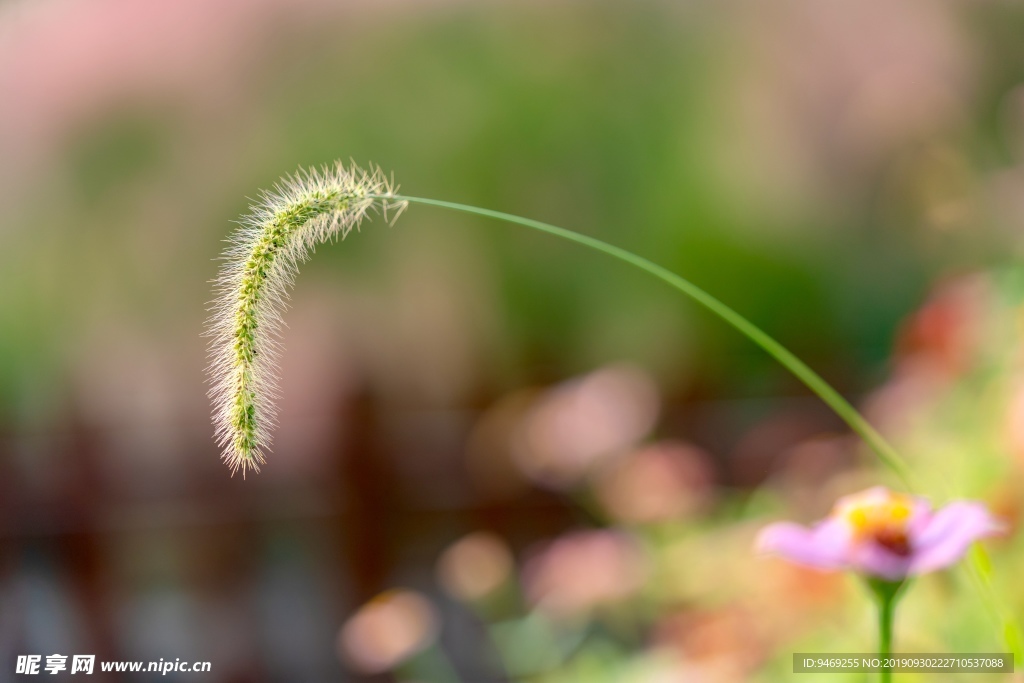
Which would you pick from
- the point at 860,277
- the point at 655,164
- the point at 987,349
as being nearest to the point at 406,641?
the point at 987,349

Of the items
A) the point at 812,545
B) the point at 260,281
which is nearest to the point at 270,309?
the point at 260,281

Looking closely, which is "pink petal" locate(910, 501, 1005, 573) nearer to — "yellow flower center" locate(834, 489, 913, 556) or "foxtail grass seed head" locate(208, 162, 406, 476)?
"yellow flower center" locate(834, 489, 913, 556)

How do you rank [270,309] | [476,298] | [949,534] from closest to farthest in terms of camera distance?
[949,534]
[270,309]
[476,298]

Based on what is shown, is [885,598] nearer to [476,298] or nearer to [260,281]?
[260,281]

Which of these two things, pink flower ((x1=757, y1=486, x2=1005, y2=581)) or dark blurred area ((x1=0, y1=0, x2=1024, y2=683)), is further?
dark blurred area ((x1=0, y1=0, x2=1024, y2=683))

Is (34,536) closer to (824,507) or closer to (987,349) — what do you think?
(824,507)

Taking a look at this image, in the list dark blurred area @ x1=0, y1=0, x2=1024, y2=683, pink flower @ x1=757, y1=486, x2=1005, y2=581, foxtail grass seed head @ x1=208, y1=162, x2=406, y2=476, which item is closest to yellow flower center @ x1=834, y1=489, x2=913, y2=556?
pink flower @ x1=757, y1=486, x2=1005, y2=581

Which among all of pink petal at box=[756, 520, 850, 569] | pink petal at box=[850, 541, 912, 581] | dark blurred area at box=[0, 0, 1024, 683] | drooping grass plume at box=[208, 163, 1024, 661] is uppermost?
dark blurred area at box=[0, 0, 1024, 683]
